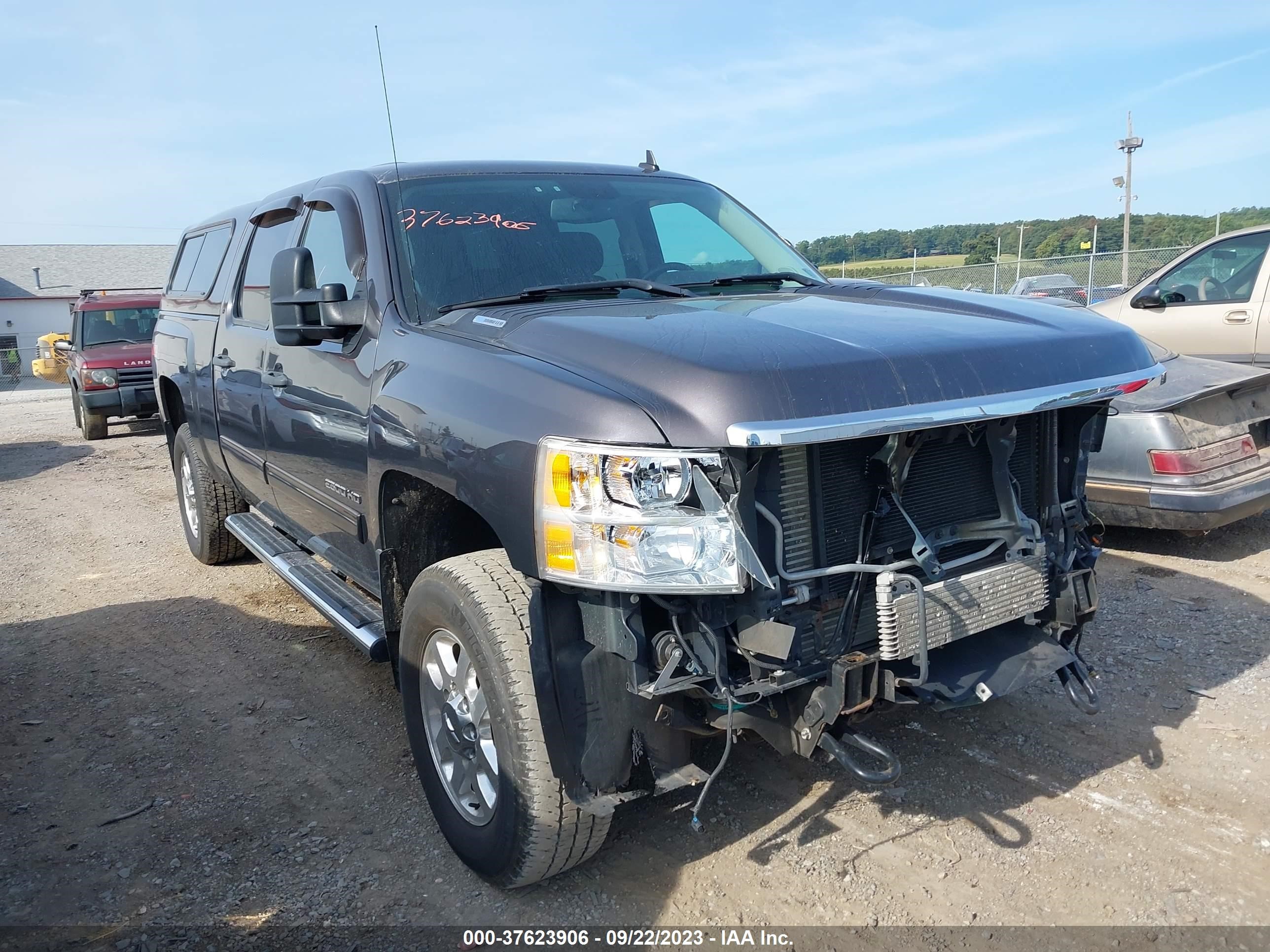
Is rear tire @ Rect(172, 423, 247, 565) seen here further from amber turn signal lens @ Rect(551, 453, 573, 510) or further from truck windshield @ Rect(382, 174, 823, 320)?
amber turn signal lens @ Rect(551, 453, 573, 510)

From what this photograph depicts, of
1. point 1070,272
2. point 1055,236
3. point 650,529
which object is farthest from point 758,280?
point 1055,236

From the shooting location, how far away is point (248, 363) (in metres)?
4.51

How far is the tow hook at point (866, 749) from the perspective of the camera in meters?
2.50

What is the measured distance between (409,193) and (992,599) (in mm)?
2430

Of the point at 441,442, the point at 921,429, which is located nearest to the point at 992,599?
the point at 921,429

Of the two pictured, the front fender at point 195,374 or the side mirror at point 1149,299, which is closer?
the front fender at point 195,374

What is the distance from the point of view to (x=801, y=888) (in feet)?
9.22

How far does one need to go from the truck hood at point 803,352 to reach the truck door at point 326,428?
1.72ft

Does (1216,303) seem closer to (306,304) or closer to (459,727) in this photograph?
(306,304)

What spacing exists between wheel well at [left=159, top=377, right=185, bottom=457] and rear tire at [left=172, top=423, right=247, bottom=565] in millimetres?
85

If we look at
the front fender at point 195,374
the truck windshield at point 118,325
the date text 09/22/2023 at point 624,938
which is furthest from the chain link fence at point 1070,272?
the date text 09/22/2023 at point 624,938

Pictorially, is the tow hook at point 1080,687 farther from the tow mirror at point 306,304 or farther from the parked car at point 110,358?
the parked car at point 110,358

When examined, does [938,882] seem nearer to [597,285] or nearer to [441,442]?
[441,442]

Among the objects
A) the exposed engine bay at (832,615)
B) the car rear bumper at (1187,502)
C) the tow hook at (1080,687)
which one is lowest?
the car rear bumper at (1187,502)
